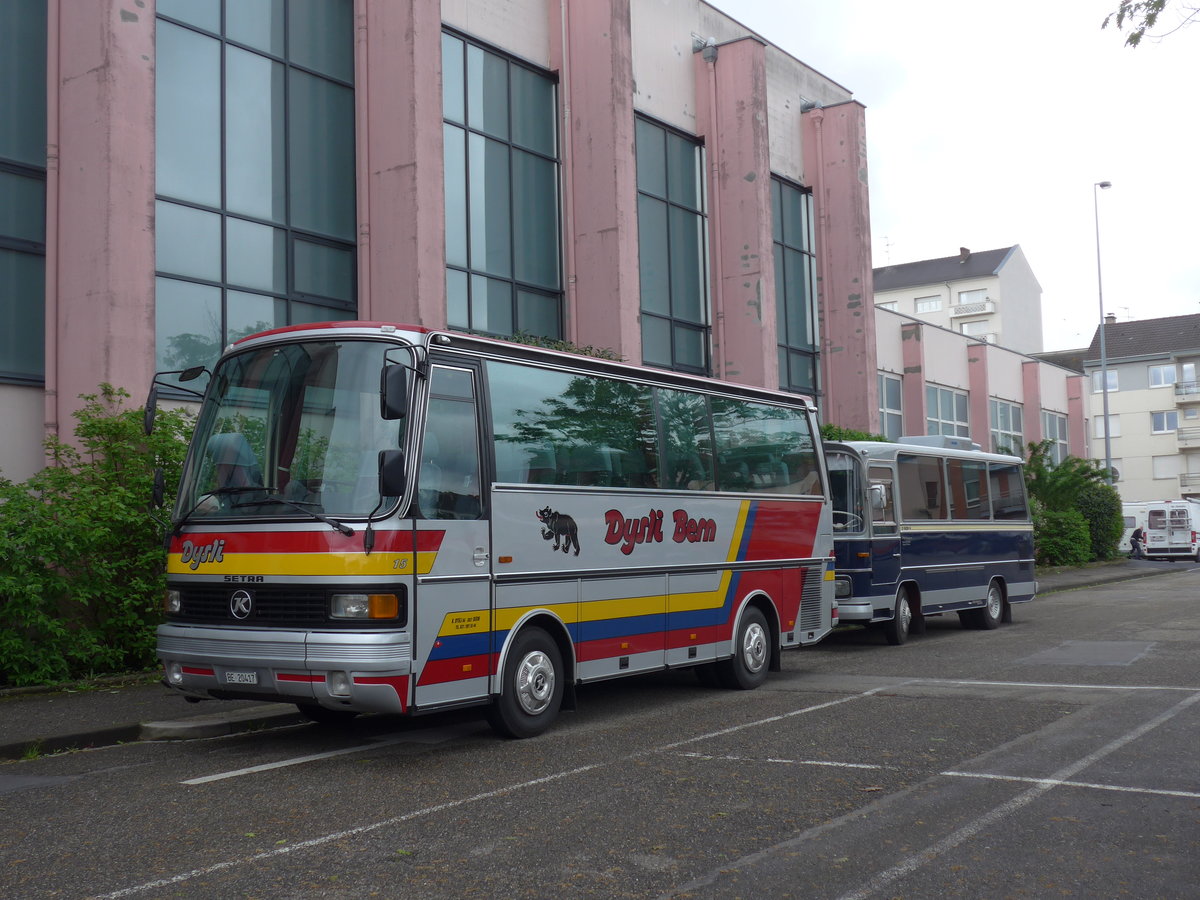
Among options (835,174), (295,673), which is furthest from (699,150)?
(295,673)

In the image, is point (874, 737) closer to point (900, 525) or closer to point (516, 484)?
point (516, 484)

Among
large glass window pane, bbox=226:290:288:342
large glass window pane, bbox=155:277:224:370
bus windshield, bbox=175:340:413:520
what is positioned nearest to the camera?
bus windshield, bbox=175:340:413:520

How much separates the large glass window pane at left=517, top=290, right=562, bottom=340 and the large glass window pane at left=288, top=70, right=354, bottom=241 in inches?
166

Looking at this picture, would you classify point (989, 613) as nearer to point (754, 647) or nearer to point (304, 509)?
point (754, 647)

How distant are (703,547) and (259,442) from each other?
15.3 ft

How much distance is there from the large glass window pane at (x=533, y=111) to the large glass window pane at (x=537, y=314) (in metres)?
→ 2.86

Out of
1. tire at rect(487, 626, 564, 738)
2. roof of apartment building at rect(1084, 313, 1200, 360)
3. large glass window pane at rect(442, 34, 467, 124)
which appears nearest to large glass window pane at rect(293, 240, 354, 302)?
large glass window pane at rect(442, 34, 467, 124)

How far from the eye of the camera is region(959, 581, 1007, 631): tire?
63.0 ft

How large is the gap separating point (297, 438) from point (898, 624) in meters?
10.6

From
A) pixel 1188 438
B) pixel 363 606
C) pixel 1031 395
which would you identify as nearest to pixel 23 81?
pixel 363 606

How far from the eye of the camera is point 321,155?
18.8 meters

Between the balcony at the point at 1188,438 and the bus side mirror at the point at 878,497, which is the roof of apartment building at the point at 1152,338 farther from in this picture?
the bus side mirror at the point at 878,497

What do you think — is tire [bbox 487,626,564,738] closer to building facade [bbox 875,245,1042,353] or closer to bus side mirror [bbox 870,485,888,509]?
bus side mirror [bbox 870,485,888,509]

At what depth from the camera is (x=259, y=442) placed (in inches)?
349
